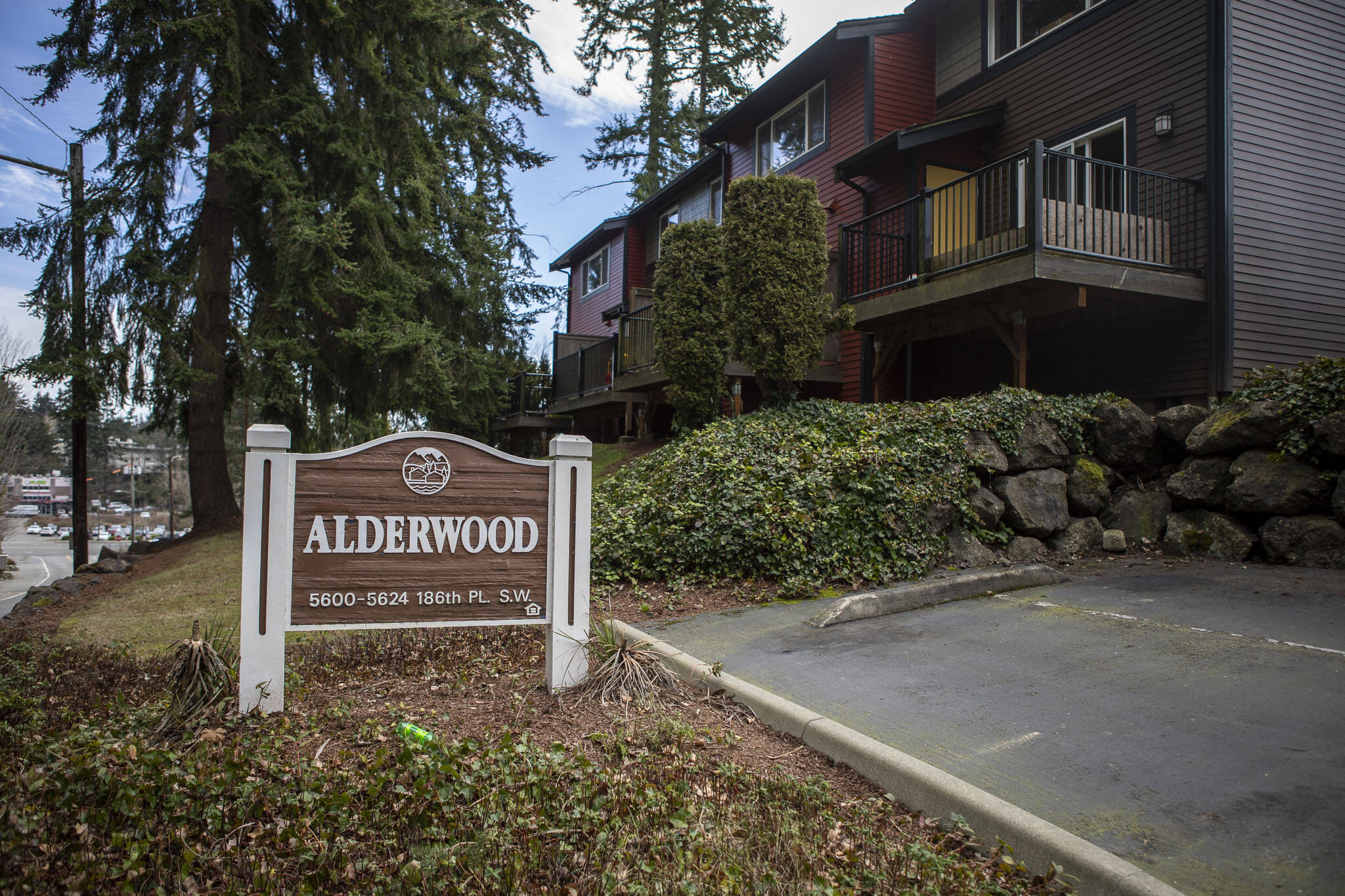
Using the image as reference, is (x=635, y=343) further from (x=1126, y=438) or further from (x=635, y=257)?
(x=635, y=257)

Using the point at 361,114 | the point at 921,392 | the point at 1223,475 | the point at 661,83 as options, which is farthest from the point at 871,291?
the point at 661,83

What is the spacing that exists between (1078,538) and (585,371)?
13380mm

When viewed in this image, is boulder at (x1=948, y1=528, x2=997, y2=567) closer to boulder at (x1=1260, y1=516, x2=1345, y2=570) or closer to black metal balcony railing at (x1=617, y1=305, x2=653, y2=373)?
boulder at (x1=1260, y1=516, x2=1345, y2=570)

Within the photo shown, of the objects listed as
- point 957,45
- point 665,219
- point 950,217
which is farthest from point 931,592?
point 665,219

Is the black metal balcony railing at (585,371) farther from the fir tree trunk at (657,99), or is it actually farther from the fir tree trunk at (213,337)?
the fir tree trunk at (657,99)

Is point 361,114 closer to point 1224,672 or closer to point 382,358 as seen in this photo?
point 382,358

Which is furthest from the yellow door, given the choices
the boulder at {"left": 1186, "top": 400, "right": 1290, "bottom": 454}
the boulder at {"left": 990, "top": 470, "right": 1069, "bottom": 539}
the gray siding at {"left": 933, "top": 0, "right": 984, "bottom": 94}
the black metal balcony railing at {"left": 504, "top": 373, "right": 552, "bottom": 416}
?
the black metal balcony railing at {"left": 504, "top": 373, "right": 552, "bottom": 416}

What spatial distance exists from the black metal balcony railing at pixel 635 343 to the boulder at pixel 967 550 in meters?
8.64

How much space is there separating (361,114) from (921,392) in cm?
1148

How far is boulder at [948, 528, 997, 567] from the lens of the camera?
7.71 metres

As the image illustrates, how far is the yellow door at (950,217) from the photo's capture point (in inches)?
428

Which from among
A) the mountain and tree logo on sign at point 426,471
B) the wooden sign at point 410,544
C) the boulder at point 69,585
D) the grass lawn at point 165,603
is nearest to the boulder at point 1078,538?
the wooden sign at point 410,544

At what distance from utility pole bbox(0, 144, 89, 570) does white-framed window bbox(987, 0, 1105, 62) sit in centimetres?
1574

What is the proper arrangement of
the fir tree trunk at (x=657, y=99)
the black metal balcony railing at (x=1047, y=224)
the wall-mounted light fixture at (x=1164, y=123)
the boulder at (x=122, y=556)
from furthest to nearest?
the fir tree trunk at (x=657, y=99), the boulder at (x=122, y=556), the wall-mounted light fixture at (x=1164, y=123), the black metal balcony railing at (x=1047, y=224)
